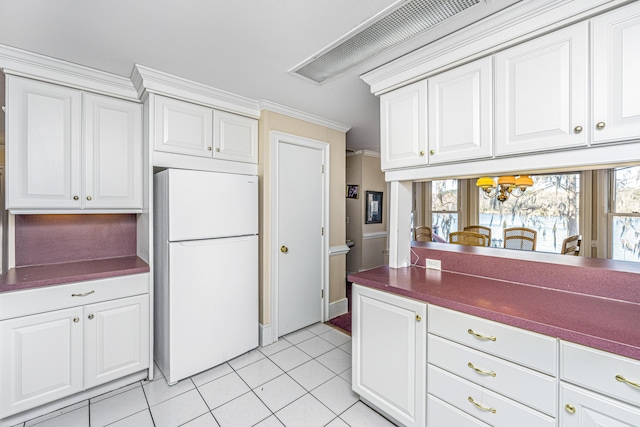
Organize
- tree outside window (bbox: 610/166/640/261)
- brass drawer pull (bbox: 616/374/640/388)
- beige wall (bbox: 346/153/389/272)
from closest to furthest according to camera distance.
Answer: brass drawer pull (bbox: 616/374/640/388) < tree outside window (bbox: 610/166/640/261) < beige wall (bbox: 346/153/389/272)

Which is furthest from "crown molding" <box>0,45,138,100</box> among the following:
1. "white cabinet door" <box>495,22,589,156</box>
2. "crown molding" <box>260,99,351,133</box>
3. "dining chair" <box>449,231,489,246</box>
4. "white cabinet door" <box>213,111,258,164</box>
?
"dining chair" <box>449,231,489,246</box>

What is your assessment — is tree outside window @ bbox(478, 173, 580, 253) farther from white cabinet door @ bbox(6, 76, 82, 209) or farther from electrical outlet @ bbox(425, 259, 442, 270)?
white cabinet door @ bbox(6, 76, 82, 209)

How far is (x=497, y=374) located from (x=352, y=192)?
395 cm

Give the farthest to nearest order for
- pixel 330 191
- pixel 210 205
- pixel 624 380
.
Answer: pixel 330 191, pixel 210 205, pixel 624 380

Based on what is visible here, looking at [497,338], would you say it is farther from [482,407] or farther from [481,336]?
[482,407]

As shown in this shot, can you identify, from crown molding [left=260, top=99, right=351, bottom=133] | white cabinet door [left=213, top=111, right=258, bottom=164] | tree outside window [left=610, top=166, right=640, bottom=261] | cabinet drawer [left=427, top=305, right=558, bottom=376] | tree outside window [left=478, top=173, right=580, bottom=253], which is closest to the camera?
cabinet drawer [left=427, top=305, right=558, bottom=376]

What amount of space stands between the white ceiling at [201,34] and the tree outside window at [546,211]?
425 cm

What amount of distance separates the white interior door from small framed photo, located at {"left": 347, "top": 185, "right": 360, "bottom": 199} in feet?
6.15

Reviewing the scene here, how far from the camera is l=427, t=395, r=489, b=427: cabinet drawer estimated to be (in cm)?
133

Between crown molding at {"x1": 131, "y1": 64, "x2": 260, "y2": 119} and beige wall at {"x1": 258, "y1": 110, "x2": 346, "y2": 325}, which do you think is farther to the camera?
beige wall at {"x1": 258, "y1": 110, "x2": 346, "y2": 325}

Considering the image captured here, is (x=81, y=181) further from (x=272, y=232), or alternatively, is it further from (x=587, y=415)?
(x=587, y=415)

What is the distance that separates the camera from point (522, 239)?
3.64 metres

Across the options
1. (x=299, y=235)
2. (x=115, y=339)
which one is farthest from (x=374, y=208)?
(x=115, y=339)

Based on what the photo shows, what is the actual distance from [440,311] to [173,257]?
73.5 inches
